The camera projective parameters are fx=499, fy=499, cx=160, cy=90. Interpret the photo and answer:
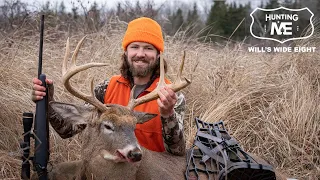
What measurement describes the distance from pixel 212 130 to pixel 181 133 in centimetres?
39

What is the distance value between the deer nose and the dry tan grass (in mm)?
1482

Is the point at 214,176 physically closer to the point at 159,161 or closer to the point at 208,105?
the point at 159,161

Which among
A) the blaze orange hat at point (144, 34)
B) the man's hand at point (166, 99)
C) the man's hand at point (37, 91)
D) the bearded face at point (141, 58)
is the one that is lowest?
the man's hand at point (166, 99)

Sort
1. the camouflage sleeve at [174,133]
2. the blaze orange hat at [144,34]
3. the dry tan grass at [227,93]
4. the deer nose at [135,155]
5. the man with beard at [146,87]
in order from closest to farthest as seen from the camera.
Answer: the deer nose at [135,155] → the camouflage sleeve at [174,133] → the man with beard at [146,87] → the blaze orange hat at [144,34] → the dry tan grass at [227,93]

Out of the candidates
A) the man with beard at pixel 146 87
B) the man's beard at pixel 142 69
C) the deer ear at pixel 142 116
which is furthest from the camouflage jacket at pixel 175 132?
the man's beard at pixel 142 69

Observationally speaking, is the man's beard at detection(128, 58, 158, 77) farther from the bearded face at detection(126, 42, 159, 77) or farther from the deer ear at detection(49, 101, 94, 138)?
the deer ear at detection(49, 101, 94, 138)

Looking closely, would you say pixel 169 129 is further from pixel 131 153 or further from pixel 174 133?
pixel 131 153

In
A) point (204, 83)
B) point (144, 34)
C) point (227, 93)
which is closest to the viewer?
point (144, 34)

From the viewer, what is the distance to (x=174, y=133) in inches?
147

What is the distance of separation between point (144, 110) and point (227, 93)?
2164 millimetres

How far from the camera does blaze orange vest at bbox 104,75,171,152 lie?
13.0 feet

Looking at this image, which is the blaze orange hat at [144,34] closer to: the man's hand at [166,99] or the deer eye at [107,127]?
the man's hand at [166,99]

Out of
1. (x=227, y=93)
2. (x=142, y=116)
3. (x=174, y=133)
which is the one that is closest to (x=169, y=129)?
(x=174, y=133)

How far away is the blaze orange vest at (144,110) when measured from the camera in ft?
13.0
